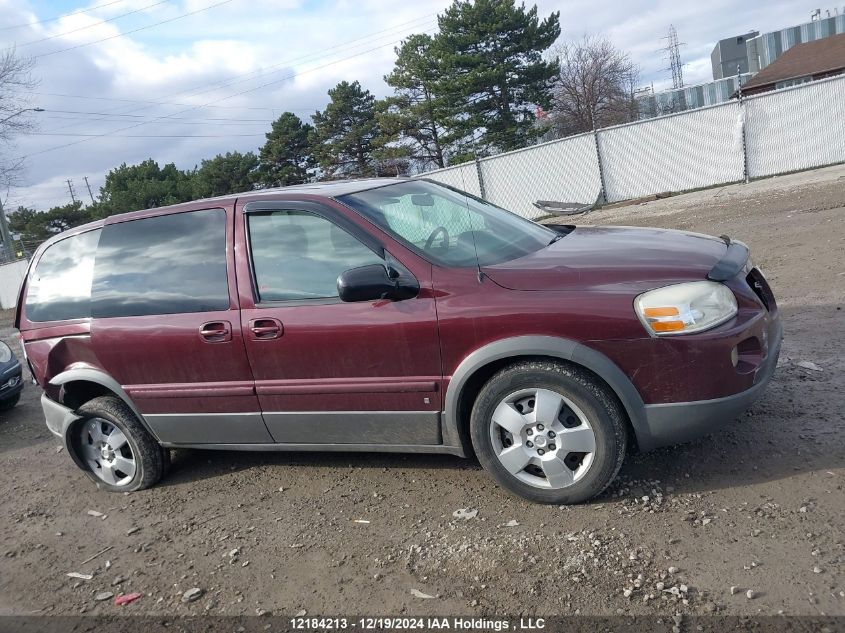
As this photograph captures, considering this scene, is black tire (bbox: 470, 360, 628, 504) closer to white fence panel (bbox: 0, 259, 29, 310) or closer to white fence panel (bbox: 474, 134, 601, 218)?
white fence panel (bbox: 474, 134, 601, 218)

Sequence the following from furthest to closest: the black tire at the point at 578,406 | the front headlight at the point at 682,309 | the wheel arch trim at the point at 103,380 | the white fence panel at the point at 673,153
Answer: the white fence panel at the point at 673,153, the wheel arch trim at the point at 103,380, the black tire at the point at 578,406, the front headlight at the point at 682,309

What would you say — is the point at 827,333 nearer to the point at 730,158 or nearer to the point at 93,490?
the point at 93,490

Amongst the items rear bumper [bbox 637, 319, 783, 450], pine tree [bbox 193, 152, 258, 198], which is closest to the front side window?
rear bumper [bbox 637, 319, 783, 450]

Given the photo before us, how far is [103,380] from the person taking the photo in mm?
4488

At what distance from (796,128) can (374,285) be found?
18.6 m

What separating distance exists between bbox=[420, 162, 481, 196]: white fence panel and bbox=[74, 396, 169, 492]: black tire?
56.8 feet

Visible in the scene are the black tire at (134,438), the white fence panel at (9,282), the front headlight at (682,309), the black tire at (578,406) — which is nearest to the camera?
the front headlight at (682,309)

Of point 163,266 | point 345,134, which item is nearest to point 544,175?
point 163,266

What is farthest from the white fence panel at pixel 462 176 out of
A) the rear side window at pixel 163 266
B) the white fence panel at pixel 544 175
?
the rear side window at pixel 163 266

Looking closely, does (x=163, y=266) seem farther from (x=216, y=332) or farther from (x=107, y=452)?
(x=107, y=452)

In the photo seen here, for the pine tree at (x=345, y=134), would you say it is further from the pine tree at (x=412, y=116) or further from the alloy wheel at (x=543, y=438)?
the alloy wheel at (x=543, y=438)

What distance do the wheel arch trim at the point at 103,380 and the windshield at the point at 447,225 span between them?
6.42ft

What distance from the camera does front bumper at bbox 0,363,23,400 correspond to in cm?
732

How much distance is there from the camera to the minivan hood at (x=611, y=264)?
11.0 feet
